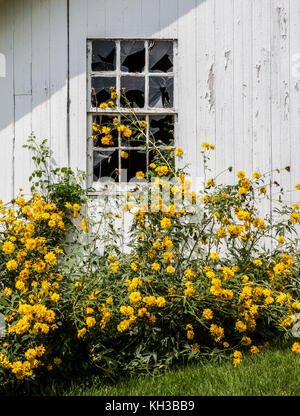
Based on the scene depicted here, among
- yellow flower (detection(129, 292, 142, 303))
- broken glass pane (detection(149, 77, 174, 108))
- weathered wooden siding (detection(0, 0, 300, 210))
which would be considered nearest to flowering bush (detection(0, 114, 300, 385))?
yellow flower (detection(129, 292, 142, 303))

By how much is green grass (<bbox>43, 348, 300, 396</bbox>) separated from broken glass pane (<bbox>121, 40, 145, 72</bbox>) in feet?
10.0

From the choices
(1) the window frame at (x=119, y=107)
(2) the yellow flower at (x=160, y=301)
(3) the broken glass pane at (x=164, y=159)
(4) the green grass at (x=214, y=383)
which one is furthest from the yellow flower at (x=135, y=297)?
(1) the window frame at (x=119, y=107)

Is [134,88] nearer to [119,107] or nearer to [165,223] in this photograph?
[119,107]

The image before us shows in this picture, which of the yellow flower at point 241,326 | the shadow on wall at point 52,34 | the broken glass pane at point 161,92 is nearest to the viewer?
the yellow flower at point 241,326

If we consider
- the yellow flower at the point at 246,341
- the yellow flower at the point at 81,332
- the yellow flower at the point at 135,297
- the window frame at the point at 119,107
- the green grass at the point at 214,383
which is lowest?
the green grass at the point at 214,383

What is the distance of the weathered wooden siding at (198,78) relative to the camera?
452cm

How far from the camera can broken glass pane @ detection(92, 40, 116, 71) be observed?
459 centimetres

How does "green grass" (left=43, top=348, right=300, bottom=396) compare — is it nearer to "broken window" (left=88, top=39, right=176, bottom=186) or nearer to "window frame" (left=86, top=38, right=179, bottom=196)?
"window frame" (left=86, top=38, right=179, bottom=196)

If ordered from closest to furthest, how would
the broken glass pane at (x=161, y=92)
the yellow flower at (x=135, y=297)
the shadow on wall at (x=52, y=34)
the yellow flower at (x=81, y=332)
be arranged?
the yellow flower at (x=81, y=332), the yellow flower at (x=135, y=297), the shadow on wall at (x=52, y=34), the broken glass pane at (x=161, y=92)

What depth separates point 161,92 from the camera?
463cm

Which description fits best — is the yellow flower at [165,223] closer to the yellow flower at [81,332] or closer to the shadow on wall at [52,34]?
the yellow flower at [81,332]

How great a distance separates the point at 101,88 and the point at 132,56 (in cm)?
46

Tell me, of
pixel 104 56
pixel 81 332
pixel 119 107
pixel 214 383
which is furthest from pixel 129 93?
pixel 214 383
